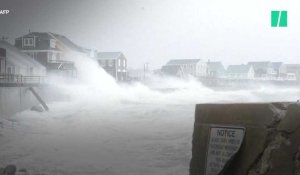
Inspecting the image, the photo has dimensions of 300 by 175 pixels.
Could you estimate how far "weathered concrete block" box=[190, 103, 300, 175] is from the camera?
5.08 ft

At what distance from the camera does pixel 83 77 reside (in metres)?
9.02

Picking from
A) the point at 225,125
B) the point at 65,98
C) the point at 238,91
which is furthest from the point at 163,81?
the point at 225,125

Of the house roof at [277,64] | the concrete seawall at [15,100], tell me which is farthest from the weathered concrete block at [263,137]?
the concrete seawall at [15,100]

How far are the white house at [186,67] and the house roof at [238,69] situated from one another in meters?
0.61

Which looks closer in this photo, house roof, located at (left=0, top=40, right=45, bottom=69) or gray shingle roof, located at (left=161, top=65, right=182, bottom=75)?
house roof, located at (left=0, top=40, right=45, bottom=69)

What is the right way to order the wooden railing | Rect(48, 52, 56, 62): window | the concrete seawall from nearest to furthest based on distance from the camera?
1. Rect(48, 52, 56, 62): window
2. the wooden railing
3. the concrete seawall

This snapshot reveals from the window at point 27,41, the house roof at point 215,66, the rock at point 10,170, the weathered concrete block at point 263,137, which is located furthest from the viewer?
the house roof at point 215,66

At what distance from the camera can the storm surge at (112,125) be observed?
6777 mm

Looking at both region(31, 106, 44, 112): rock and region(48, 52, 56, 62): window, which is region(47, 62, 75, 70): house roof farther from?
region(31, 106, 44, 112): rock

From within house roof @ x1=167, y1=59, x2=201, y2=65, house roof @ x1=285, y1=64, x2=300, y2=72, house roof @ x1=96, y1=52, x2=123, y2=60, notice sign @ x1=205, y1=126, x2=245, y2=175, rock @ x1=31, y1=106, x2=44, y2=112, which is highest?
house roof @ x1=96, y1=52, x2=123, y2=60

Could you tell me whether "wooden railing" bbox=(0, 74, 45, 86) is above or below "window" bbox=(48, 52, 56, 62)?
below

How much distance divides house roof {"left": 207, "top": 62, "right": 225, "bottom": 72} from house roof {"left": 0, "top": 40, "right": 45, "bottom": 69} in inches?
166

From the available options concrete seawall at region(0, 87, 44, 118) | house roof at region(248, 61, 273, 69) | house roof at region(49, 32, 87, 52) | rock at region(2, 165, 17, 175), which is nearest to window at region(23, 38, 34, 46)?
house roof at region(49, 32, 87, 52)

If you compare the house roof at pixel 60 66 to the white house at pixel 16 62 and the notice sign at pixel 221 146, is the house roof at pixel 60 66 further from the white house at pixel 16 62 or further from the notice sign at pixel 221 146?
the notice sign at pixel 221 146
